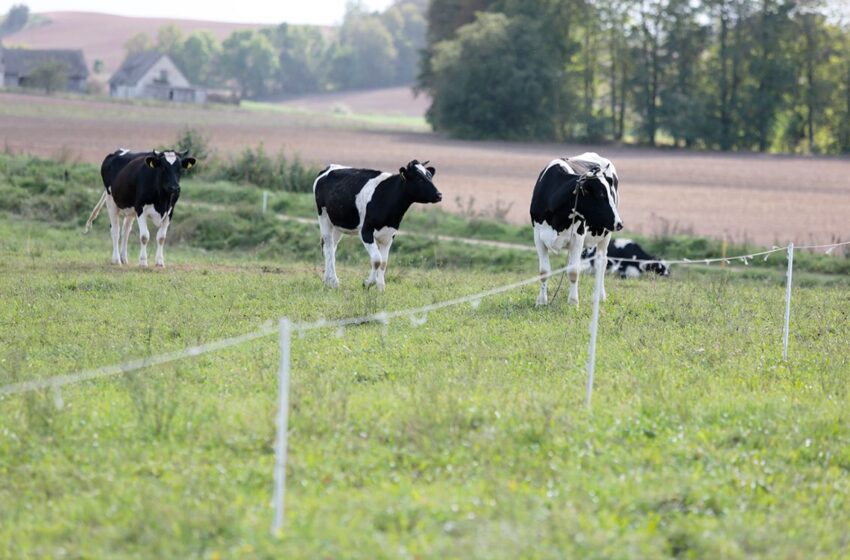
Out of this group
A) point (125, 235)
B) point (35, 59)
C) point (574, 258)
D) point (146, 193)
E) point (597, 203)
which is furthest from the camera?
point (35, 59)

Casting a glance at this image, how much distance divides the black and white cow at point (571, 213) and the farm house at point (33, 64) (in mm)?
118658

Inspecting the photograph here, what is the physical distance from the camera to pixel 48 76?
11606cm

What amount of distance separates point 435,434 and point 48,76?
115656 millimetres

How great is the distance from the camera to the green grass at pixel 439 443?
726cm

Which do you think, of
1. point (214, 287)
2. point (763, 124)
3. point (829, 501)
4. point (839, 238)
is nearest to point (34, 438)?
point (829, 501)

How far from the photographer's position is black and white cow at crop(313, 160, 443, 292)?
58.8ft

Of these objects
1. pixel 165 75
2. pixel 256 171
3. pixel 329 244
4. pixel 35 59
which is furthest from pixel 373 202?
pixel 165 75

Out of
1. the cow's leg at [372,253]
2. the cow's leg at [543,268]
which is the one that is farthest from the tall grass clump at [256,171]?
the cow's leg at [543,268]

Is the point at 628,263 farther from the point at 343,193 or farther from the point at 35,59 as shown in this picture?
the point at 35,59

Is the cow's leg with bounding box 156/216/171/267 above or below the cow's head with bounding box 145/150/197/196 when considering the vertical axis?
below

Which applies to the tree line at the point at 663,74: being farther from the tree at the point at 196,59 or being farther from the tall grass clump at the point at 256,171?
the tree at the point at 196,59

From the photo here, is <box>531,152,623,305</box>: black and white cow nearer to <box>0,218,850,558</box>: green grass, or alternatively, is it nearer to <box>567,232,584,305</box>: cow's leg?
<box>567,232,584,305</box>: cow's leg

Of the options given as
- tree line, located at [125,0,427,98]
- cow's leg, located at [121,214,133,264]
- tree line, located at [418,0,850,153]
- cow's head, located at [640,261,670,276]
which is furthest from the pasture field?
tree line, located at [125,0,427,98]

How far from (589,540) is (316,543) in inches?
66.2
